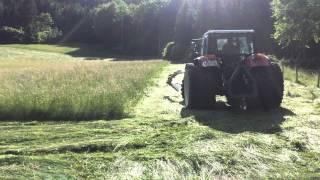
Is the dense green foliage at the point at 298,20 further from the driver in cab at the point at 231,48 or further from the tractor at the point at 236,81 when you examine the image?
the tractor at the point at 236,81

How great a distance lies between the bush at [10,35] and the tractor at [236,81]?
270 ft

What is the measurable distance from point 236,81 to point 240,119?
4.65 ft

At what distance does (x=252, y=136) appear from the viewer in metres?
8.56

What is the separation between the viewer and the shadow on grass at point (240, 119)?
372 inches

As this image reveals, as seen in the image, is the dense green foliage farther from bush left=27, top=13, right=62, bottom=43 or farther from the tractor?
bush left=27, top=13, right=62, bottom=43

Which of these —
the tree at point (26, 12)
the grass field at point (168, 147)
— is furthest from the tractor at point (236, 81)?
the tree at point (26, 12)

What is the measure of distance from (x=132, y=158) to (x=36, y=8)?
107334 mm

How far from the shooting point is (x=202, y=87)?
1183 cm

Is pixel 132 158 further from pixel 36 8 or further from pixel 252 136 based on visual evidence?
pixel 36 8

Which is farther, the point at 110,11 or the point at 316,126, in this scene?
the point at 110,11

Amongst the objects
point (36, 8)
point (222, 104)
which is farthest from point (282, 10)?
point (36, 8)

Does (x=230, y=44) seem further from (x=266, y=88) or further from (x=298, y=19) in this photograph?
(x=298, y=19)

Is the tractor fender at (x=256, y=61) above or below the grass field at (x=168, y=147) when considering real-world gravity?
above

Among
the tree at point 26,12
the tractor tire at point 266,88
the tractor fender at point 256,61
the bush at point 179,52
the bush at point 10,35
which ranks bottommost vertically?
the bush at point 179,52
